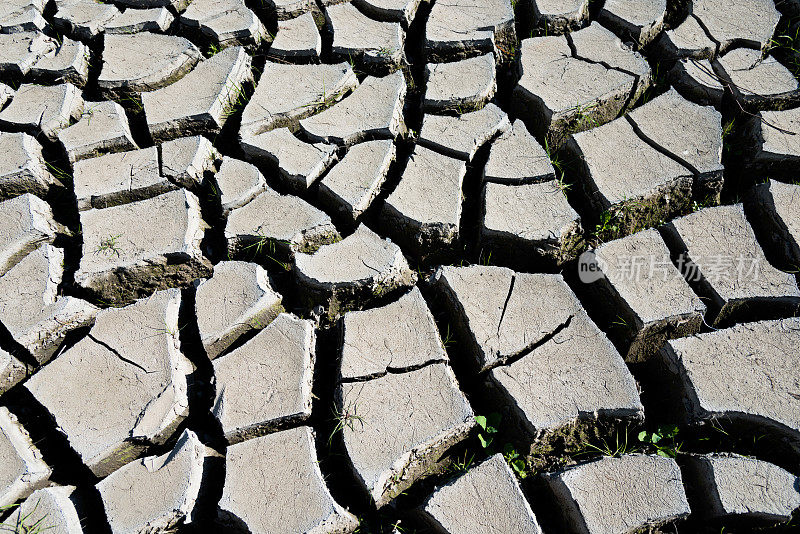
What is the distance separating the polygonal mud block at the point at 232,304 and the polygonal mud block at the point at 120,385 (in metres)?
0.09

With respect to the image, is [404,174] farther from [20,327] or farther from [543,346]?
[20,327]

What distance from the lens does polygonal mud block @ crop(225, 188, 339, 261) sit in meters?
2.05

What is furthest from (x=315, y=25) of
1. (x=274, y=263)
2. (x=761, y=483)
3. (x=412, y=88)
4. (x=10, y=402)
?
(x=761, y=483)

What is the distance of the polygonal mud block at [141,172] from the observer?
2.22 metres

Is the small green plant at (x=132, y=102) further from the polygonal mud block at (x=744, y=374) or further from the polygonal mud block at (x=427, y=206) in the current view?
the polygonal mud block at (x=744, y=374)

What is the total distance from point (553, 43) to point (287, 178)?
50.3 inches

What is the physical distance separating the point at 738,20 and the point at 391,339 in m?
2.11

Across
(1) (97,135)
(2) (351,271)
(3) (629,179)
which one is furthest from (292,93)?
(3) (629,179)

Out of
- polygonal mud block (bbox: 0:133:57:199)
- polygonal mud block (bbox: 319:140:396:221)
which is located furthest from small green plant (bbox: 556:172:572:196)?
polygonal mud block (bbox: 0:133:57:199)

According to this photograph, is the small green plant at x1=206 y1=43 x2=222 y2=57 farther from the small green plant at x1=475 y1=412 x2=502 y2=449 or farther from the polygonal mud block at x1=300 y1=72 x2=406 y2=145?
the small green plant at x1=475 y1=412 x2=502 y2=449

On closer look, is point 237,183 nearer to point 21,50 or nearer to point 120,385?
point 120,385

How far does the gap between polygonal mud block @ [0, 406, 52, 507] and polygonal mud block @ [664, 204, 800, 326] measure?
200 cm

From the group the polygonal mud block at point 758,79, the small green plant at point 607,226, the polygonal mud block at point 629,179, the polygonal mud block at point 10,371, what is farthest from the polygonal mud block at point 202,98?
the polygonal mud block at point 758,79

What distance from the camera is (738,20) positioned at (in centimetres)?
261
